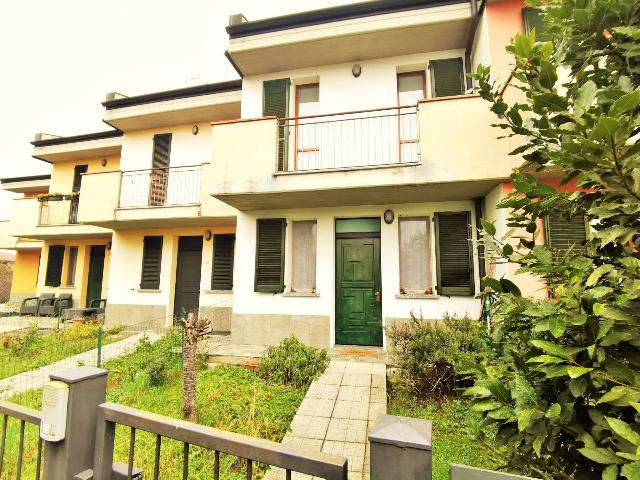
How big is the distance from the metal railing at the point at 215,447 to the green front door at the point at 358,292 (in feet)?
19.9

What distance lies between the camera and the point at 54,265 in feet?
46.4

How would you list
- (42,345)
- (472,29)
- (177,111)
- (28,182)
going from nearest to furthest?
(472,29)
(42,345)
(177,111)
(28,182)

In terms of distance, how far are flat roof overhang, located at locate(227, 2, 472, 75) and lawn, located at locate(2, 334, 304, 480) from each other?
7.84 meters

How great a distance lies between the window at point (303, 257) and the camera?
8.08 meters

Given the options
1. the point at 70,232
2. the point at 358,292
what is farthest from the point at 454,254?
the point at 70,232

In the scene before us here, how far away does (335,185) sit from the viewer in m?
6.62

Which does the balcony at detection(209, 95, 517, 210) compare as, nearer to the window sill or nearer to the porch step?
the window sill

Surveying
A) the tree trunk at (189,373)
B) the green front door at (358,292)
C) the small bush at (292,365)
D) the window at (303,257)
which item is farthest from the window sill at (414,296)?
the tree trunk at (189,373)

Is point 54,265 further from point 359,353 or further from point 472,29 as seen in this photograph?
point 472,29

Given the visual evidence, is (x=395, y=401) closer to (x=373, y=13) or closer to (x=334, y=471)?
(x=334, y=471)

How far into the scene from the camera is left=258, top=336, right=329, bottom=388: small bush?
556 centimetres

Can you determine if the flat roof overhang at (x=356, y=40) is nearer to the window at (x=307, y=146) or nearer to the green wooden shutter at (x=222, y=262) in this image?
the window at (x=307, y=146)

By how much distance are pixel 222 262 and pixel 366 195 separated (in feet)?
19.5

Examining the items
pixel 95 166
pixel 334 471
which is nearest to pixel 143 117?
pixel 95 166
